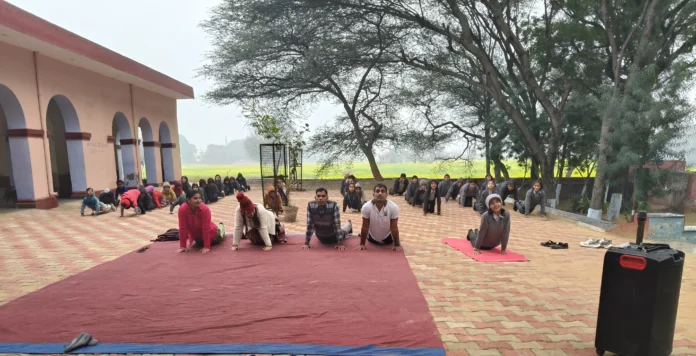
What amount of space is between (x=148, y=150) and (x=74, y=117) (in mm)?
5360

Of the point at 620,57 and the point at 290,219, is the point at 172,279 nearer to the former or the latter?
the point at 290,219

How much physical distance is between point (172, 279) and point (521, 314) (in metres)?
4.08

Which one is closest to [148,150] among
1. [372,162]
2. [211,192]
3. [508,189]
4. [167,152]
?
[167,152]

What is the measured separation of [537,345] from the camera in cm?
302

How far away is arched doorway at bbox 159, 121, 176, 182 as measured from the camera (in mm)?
19781

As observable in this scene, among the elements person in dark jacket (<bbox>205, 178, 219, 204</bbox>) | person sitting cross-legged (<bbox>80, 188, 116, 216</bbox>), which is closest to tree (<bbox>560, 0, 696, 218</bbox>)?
person in dark jacket (<bbox>205, 178, 219, 204</bbox>)

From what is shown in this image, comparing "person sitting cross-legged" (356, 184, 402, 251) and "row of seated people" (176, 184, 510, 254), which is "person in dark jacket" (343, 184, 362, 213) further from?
"person sitting cross-legged" (356, 184, 402, 251)

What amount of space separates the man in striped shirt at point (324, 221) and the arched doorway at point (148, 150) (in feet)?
48.4

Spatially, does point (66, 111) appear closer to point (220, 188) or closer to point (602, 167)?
point (220, 188)

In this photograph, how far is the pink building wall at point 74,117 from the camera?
34.3 feet

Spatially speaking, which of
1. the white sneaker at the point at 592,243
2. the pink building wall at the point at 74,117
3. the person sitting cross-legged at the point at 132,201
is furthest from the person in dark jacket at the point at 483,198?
the pink building wall at the point at 74,117

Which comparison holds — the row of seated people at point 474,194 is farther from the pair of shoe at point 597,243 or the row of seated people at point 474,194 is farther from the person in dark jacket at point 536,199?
the pair of shoe at point 597,243

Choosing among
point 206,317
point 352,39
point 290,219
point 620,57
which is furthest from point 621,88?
point 206,317

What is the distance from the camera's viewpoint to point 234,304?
151 inches
